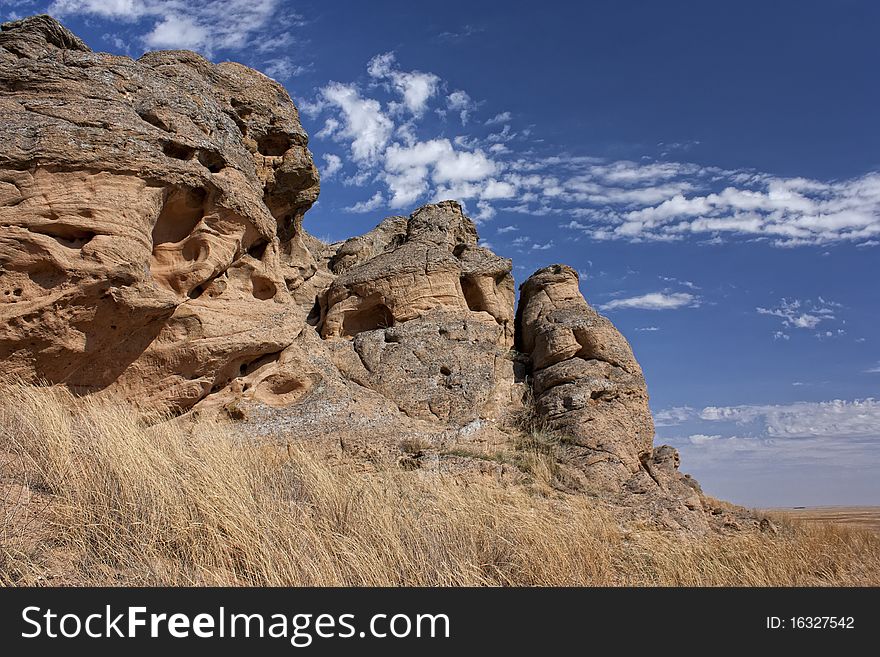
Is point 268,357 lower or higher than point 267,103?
lower

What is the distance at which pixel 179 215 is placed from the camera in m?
10.5

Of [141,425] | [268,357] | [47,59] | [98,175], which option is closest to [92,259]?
[98,175]

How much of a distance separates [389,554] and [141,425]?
17.9ft

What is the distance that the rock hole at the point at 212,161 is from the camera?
1070 cm

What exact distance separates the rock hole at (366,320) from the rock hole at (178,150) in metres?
5.46

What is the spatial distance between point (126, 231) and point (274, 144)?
6165 mm

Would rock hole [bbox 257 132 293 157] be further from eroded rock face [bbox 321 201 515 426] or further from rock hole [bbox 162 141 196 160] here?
rock hole [bbox 162 141 196 160]

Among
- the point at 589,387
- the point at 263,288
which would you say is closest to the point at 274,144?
the point at 263,288

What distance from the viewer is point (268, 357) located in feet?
36.5

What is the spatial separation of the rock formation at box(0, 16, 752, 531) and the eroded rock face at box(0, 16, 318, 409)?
0.10 ft

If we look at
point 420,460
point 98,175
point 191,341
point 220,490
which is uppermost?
point 98,175

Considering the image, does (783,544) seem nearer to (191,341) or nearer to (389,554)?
(389,554)

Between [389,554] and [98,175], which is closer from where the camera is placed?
[389,554]

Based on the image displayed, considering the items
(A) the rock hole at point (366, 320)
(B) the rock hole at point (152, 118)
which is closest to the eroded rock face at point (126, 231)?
(B) the rock hole at point (152, 118)
